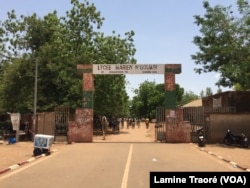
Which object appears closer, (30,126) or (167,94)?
(167,94)

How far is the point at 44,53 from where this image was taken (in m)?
39.0

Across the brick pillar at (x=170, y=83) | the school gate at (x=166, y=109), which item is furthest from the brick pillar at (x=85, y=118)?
the brick pillar at (x=170, y=83)

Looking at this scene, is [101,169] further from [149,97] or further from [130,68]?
[149,97]

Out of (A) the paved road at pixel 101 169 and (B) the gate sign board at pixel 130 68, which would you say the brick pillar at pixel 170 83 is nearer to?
(B) the gate sign board at pixel 130 68

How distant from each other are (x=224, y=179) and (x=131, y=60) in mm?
33505

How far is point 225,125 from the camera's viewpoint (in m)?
28.0

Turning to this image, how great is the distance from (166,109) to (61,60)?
1406 cm

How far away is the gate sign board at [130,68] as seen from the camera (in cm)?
2902

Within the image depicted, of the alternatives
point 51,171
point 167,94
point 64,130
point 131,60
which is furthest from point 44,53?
point 51,171

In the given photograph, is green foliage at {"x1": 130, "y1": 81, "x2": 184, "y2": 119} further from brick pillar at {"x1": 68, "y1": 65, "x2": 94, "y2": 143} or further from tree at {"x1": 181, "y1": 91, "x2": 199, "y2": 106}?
brick pillar at {"x1": 68, "y1": 65, "x2": 94, "y2": 143}

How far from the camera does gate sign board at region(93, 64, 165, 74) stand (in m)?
29.0

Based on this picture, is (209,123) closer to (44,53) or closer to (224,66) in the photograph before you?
(224,66)

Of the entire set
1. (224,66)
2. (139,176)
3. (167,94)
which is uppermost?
(224,66)

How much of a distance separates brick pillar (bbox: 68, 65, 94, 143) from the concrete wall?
320 inches
